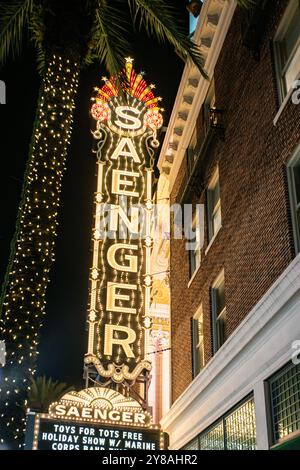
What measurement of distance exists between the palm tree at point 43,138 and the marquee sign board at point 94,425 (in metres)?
5.01

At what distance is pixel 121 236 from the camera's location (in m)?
21.2

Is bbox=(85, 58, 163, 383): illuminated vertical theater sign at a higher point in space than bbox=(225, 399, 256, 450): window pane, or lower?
higher

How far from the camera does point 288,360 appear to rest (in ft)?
37.2

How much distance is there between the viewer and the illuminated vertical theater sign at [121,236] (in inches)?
751

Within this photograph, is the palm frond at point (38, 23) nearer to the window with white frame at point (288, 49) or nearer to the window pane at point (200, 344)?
the window with white frame at point (288, 49)

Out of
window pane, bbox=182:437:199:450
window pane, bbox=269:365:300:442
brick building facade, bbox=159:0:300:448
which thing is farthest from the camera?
window pane, bbox=182:437:199:450

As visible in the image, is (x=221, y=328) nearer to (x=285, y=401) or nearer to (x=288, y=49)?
(x=285, y=401)

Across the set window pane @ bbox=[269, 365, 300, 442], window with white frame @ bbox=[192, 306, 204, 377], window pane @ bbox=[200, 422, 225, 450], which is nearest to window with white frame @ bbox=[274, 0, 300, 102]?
window pane @ bbox=[269, 365, 300, 442]

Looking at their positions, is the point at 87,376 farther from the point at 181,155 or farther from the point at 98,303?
the point at 181,155

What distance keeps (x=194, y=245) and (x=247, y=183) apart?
6002 millimetres

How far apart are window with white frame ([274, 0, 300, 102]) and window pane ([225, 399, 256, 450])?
676cm

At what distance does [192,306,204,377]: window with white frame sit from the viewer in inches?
759

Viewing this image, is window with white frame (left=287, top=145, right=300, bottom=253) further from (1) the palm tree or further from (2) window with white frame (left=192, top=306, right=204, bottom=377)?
(2) window with white frame (left=192, top=306, right=204, bottom=377)

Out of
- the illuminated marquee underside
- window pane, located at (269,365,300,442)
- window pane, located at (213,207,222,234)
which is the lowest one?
window pane, located at (269,365,300,442)
